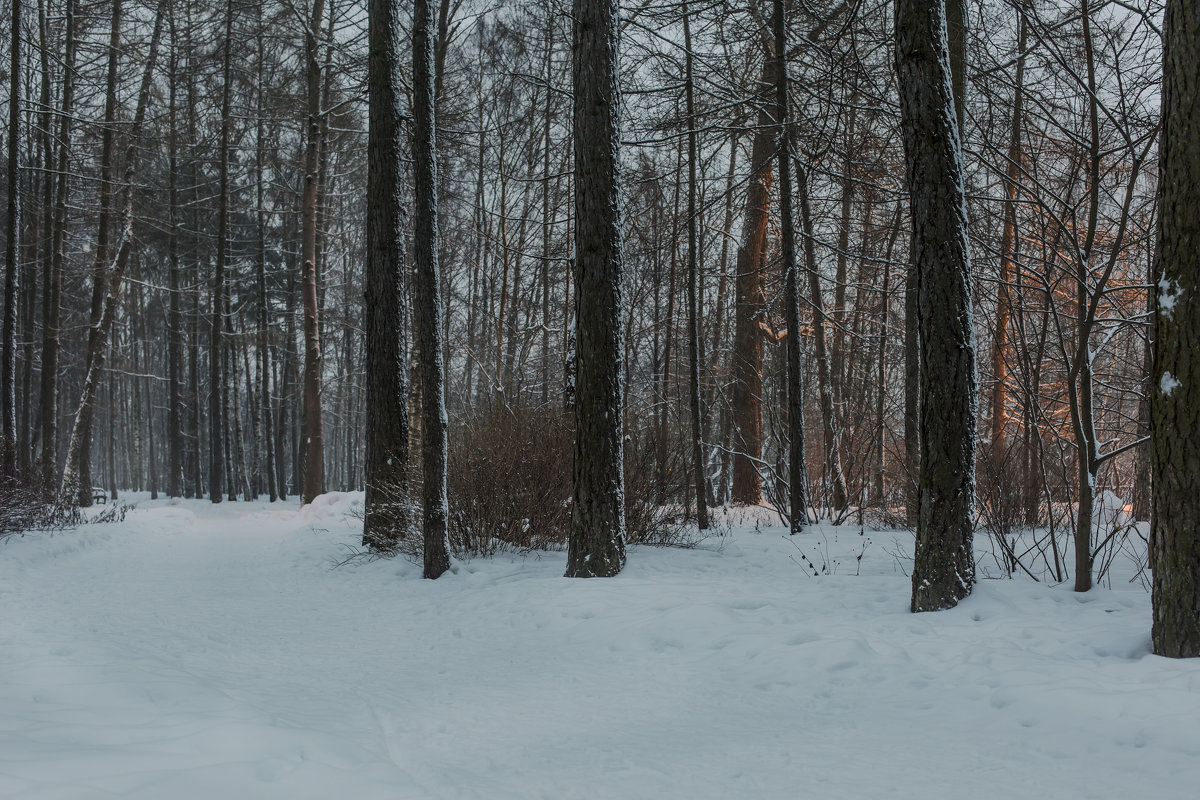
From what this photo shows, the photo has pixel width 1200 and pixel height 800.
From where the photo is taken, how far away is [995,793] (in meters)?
2.72

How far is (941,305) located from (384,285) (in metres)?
6.52

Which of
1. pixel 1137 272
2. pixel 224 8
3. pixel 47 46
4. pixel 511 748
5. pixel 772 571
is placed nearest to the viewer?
pixel 511 748

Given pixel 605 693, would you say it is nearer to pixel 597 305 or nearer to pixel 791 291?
pixel 597 305

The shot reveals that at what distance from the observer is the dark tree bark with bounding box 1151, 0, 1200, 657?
11.3ft

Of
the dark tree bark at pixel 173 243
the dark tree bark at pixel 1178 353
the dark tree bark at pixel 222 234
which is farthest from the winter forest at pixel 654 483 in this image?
the dark tree bark at pixel 222 234

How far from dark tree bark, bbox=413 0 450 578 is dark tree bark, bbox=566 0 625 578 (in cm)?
143

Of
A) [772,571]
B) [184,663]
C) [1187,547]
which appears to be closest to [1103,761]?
[1187,547]

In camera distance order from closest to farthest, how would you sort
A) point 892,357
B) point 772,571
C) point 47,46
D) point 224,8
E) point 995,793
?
point 995,793 → point 772,571 → point 47,46 → point 224,8 → point 892,357

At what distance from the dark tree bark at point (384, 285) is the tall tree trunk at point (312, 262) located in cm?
698

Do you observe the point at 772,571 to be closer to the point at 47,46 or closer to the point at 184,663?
the point at 184,663

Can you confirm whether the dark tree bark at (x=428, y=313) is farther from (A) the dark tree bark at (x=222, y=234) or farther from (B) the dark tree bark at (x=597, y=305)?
(A) the dark tree bark at (x=222, y=234)

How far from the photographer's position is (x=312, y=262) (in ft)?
52.7

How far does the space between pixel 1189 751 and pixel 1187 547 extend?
1.11 m

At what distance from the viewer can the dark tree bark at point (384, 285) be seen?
8977mm
